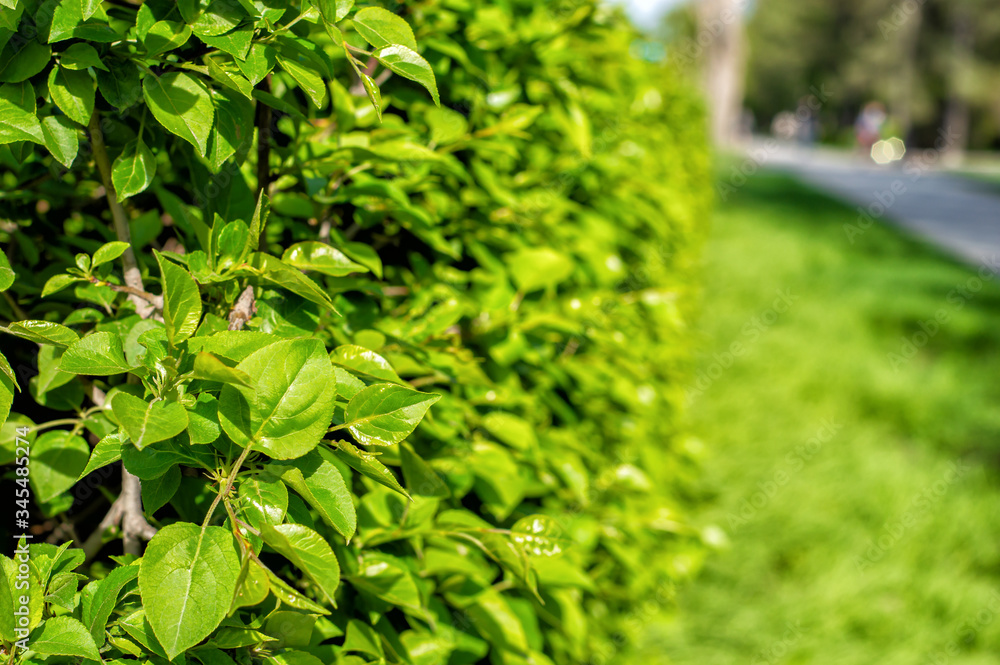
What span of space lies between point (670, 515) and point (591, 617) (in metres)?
0.42

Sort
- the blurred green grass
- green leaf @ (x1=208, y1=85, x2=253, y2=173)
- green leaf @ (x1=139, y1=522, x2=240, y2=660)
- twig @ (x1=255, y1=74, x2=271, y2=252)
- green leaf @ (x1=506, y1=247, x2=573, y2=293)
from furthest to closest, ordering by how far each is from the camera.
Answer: the blurred green grass → green leaf @ (x1=506, y1=247, x2=573, y2=293) → twig @ (x1=255, y1=74, x2=271, y2=252) → green leaf @ (x1=208, y1=85, x2=253, y2=173) → green leaf @ (x1=139, y1=522, x2=240, y2=660)

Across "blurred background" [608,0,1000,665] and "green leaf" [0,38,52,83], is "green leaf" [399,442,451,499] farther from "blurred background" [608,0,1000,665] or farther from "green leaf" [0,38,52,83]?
"blurred background" [608,0,1000,665]

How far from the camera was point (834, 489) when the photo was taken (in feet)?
13.2

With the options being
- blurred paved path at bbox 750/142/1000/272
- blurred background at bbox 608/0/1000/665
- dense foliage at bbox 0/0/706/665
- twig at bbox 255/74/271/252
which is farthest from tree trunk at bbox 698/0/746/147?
twig at bbox 255/74/271/252

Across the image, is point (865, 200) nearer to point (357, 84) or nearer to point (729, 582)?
point (729, 582)

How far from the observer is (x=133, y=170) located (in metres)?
0.96

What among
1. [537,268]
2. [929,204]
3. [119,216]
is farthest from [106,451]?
[929,204]

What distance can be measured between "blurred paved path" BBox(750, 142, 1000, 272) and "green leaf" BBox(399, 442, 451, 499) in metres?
10.4

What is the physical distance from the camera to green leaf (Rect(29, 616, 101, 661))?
29.3 inches

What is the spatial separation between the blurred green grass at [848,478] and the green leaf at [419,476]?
2.00m

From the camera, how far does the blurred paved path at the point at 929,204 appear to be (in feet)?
38.2

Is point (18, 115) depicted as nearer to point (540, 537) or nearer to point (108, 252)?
point (108, 252)

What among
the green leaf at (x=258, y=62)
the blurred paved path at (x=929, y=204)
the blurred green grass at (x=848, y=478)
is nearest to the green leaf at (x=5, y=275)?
the green leaf at (x=258, y=62)

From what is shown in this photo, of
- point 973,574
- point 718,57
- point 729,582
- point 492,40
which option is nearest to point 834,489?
point 973,574
